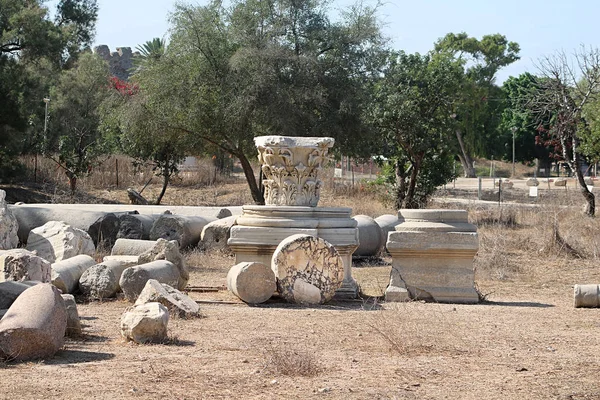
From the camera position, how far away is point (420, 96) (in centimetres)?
2425

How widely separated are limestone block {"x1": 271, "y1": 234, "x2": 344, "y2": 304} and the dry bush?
368 cm

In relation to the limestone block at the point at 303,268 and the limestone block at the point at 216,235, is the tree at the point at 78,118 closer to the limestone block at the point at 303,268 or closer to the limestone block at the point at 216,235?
the limestone block at the point at 216,235

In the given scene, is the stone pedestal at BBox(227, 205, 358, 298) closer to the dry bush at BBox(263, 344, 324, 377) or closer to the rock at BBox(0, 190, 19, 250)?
the rock at BBox(0, 190, 19, 250)

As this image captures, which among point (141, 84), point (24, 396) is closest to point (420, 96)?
point (141, 84)

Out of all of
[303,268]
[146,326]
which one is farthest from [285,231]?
[146,326]

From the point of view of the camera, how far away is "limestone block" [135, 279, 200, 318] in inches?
368

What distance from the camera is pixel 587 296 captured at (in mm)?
11148

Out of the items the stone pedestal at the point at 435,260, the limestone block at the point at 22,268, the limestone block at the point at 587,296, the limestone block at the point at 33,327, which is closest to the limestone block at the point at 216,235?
the stone pedestal at the point at 435,260

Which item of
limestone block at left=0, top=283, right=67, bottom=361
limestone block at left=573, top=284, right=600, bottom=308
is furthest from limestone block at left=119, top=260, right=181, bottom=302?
limestone block at left=573, top=284, right=600, bottom=308

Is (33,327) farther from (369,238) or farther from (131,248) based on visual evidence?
(369,238)

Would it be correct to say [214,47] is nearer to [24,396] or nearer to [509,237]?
[509,237]

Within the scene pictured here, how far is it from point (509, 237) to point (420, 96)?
251 inches

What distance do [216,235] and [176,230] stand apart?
0.74 metres

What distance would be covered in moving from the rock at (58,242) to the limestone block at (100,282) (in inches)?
95.4
